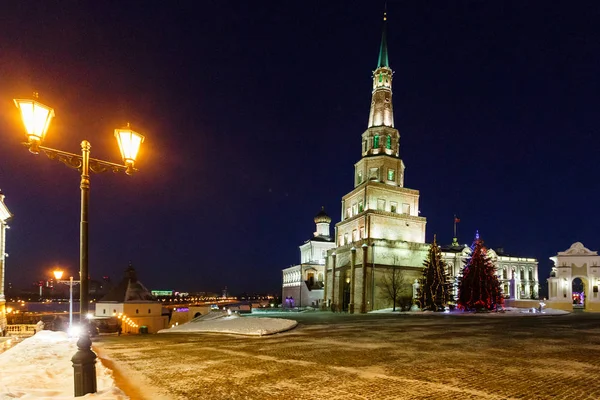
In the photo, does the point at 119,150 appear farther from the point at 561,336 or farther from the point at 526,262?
the point at 526,262

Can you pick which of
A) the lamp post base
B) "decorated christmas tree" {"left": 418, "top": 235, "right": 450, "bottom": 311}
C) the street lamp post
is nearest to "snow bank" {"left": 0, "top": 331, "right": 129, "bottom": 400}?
the lamp post base

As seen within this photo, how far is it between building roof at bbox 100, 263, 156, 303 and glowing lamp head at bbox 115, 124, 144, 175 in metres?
58.2

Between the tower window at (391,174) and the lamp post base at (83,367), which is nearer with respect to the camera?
the lamp post base at (83,367)

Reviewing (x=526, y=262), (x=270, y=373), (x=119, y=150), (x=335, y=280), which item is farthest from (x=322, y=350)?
(x=526, y=262)

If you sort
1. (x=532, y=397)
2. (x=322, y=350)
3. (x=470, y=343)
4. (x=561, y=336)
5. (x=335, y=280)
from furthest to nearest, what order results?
(x=335, y=280), (x=561, y=336), (x=470, y=343), (x=322, y=350), (x=532, y=397)

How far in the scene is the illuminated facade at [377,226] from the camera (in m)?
48.7

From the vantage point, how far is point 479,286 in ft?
135

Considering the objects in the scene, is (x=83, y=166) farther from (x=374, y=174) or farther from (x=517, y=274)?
(x=517, y=274)

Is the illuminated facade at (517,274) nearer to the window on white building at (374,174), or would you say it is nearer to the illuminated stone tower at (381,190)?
the illuminated stone tower at (381,190)

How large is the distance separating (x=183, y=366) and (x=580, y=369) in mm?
9114

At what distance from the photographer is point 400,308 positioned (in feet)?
159

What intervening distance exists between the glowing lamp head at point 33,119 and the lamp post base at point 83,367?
10.7ft

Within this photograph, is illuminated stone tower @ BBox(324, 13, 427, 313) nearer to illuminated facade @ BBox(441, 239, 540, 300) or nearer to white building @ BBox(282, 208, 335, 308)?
white building @ BBox(282, 208, 335, 308)

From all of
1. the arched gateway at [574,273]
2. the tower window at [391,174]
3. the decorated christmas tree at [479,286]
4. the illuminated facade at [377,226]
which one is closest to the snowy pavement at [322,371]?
the decorated christmas tree at [479,286]
